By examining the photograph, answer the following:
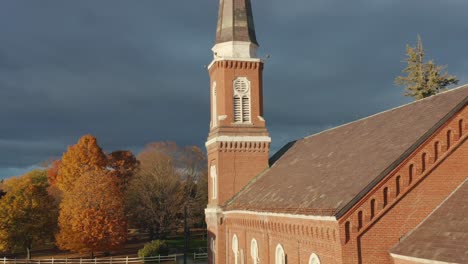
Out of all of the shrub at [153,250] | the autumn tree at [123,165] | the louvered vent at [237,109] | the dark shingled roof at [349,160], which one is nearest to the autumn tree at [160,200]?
the autumn tree at [123,165]

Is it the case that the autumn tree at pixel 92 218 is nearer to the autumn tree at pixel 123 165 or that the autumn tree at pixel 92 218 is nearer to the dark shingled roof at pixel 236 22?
the autumn tree at pixel 123 165

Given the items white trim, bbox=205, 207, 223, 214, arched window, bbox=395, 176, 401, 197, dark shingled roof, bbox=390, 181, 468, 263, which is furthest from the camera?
white trim, bbox=205, 207, 223, 214

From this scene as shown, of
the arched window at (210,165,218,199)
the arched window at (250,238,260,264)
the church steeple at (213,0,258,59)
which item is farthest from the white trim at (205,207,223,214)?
the church steeple at (213,0,258,59)

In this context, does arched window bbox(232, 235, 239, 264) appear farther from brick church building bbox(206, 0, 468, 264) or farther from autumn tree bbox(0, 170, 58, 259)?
autumn tree bbox(0, 170, 58, 259)

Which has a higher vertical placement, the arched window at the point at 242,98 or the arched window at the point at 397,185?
the arched window at the point at 242,98

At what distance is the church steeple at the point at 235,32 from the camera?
113 feet

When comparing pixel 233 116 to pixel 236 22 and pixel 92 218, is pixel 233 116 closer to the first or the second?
pixel 236 22

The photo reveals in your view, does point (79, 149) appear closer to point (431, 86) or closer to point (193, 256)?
point (193, 256)

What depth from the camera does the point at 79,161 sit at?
217 ft

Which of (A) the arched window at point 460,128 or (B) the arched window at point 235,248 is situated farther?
(B) the arched window at point 235,248

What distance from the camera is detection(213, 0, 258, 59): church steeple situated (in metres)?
34.6

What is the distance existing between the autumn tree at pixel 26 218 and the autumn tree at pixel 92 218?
473 cm

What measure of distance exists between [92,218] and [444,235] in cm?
4086

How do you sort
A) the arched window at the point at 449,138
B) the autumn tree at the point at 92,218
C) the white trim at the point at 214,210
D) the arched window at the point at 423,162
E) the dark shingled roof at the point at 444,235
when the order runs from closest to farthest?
the dark shingled roof at the point at 444,235
the arched window at the point at 423,162
the arched window at the point at 449,138
the white trim at the point at 214,210
the autumn tree at the point at 92,218
